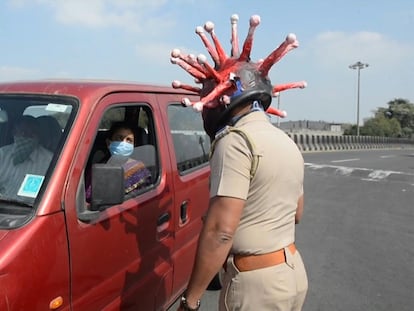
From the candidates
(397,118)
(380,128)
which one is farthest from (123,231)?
(397,118)

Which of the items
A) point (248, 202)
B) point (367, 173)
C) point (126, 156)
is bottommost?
point (367, 173)

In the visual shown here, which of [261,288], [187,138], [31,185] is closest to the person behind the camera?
[261,288]

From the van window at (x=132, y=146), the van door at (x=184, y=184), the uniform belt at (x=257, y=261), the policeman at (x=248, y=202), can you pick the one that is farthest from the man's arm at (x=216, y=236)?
the van door at (x=184, y=184)

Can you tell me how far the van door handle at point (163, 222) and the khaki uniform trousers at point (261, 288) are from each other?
1035 mm

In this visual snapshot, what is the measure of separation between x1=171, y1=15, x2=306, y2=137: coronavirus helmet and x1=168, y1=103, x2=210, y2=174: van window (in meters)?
1.08

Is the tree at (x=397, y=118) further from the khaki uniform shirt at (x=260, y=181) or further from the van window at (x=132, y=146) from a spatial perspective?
the khaki uniform shirt at (x=260, y=181)

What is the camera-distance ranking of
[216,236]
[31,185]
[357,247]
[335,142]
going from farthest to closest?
[335,142] < [357,247] < [31,185] < [216,236]

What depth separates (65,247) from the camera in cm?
226

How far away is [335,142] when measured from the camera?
115 ft

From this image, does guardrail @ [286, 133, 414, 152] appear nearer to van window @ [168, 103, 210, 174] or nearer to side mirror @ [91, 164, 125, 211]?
van window @ [168, 103, 210, 174]

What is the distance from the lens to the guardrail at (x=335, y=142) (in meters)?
28.9

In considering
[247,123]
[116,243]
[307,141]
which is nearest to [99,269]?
[116,243]

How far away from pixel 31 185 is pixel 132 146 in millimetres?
1093

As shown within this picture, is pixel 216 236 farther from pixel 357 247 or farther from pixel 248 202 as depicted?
pixel 357 247
